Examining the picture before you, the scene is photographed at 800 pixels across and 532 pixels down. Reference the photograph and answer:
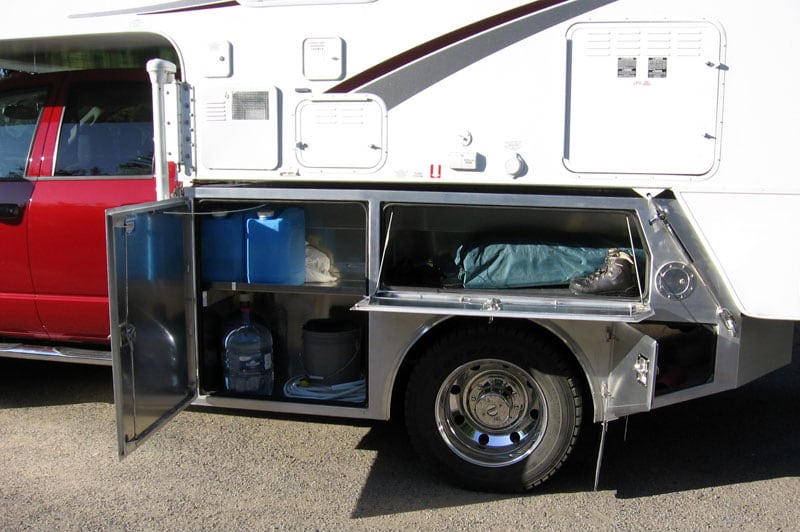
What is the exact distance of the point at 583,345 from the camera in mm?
3844

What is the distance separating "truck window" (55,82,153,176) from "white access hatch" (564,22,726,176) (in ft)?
9.06

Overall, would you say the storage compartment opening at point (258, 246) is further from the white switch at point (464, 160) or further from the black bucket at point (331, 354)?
the white switch at point (464, 160)

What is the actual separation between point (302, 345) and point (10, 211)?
2099 millimetres

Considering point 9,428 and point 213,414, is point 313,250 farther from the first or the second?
point 9,428

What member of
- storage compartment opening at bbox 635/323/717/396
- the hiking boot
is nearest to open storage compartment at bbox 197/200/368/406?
the hiking boot

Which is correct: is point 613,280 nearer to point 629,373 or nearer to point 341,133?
point 629,373

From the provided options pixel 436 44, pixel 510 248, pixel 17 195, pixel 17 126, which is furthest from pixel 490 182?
pixel 17 126

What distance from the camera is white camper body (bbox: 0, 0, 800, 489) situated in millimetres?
3588

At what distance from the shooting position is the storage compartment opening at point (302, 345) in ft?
14.2


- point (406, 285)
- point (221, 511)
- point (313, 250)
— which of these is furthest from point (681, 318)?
point (221, 511)

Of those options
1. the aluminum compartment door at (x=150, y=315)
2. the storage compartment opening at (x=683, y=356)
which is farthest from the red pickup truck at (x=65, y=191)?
the storage compartment opening at (x=683, y=356)

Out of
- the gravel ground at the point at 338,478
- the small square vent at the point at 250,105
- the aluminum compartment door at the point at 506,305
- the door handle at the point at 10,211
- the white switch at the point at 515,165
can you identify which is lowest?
the gravel ground at the point at 338,478

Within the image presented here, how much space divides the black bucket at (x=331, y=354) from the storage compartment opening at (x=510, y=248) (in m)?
0.58

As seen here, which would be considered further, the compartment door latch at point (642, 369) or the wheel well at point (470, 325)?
the wheel well at point (470, 325)
